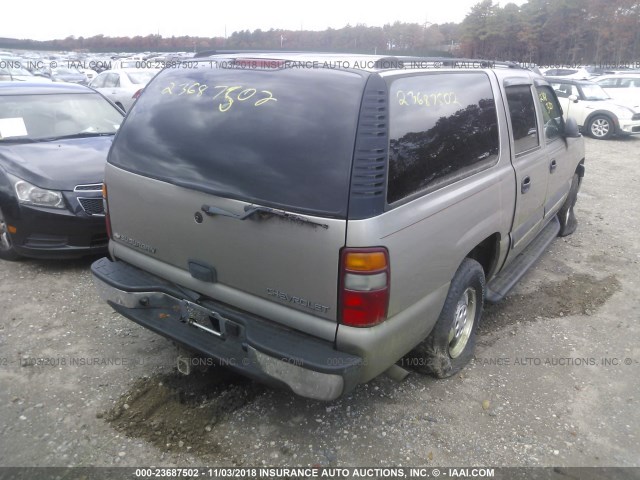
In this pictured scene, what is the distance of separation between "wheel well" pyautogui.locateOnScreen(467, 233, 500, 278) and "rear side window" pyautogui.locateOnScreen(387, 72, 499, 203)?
542 millimetres

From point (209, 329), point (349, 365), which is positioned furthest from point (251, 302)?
point (349, 365)

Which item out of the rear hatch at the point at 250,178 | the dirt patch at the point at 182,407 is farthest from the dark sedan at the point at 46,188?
the dirt patch at the point at 182,407

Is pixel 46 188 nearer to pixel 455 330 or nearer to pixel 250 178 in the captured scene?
pixel 250 178

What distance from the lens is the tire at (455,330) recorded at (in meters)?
2.99

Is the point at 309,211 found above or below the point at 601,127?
above

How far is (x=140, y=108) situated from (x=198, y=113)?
2.01ft

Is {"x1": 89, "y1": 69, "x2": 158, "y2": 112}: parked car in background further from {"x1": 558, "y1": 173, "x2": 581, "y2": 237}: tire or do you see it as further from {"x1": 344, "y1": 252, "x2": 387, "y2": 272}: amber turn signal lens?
{"x1": 344, "y1": 252, "x2": 387, "y2": 272}: amber turn signal lens

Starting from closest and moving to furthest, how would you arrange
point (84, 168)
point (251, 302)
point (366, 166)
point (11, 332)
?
point (366, 166)
point (251, 302)
point (11, 332)
point (84, 168)

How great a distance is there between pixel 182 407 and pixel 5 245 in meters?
3.05

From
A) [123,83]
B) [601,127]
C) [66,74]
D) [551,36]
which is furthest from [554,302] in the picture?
[551,36]

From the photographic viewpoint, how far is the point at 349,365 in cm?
229

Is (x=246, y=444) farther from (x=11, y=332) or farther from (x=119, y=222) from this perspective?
(x=11, y=332)

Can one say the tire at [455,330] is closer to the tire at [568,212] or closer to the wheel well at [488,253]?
the wheel well at [488,253]

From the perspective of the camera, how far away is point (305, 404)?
3020 mm
